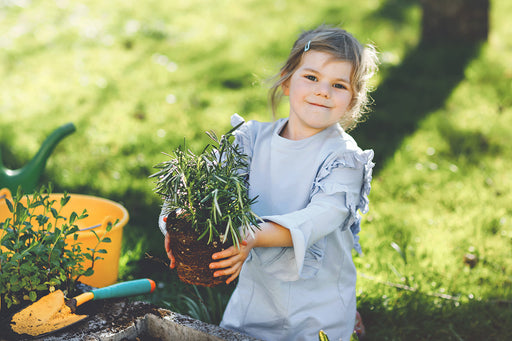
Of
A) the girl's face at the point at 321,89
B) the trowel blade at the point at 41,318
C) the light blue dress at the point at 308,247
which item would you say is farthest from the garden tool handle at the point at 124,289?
the girl's face at the point at 321,89

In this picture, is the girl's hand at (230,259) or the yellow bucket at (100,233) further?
the yellow bucket at (100,233)

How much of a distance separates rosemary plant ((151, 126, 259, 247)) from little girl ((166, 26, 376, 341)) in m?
0.27

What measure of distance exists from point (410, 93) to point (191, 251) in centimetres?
382

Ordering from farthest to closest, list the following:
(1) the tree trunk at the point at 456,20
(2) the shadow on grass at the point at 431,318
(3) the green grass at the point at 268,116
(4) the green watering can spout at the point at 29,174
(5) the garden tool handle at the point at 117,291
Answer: (1) the tree trunk at the point at 456,20 < (4) the green watering can spout at the point at 29,174 < (3) the green grass at the point at 268,116 < (2) the shadow on grass at the point at 431,318 < (5) the garden tool handle at the point at 117,291

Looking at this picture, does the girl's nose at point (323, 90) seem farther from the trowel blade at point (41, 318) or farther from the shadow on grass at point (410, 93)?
the shadow on grass at point (410, 93)

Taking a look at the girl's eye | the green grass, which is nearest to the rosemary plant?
the girl's eye

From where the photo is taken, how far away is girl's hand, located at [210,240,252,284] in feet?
5.32

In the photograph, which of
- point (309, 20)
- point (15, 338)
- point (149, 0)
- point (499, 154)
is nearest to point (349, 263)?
point (15, 338)

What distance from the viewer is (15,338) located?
5.36ft

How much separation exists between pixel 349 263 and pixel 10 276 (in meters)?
1.29

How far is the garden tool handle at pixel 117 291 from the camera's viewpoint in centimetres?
177

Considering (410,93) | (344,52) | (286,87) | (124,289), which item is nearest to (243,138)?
(286,87)

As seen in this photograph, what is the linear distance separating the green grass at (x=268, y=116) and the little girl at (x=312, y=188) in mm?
293

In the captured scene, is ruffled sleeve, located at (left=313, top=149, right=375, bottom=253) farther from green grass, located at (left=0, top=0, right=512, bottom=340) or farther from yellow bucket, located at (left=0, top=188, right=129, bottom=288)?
yellow bucket, located at (left=0, top=188, right=129, bottom=288)
